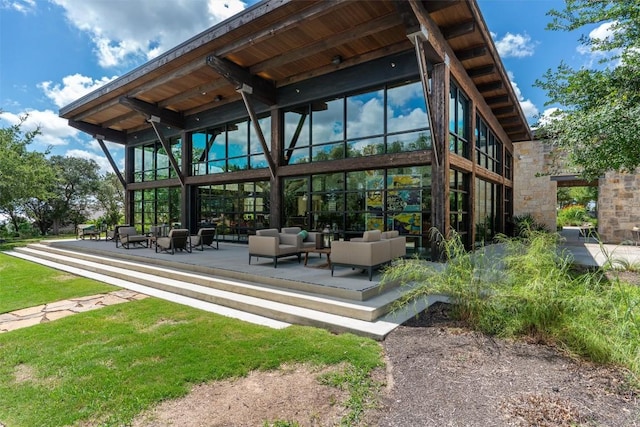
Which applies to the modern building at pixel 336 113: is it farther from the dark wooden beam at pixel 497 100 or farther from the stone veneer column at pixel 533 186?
the stone veneer column at pixel 533 186

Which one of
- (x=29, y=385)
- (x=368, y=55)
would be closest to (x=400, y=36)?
(x=368, y=55)

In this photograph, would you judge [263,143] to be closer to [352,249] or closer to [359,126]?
[359,126]

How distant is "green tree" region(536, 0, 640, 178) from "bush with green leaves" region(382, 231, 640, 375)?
275 centimetres

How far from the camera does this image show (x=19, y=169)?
50.2 ft

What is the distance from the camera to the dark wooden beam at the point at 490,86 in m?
10.5

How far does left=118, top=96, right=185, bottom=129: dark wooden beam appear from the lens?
36.7ft

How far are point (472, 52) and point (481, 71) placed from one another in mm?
1315

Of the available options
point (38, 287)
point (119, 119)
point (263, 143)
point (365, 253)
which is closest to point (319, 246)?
point (365, 253)

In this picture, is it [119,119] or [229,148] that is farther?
[119,119]

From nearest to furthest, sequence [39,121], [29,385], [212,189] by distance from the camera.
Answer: [29,385], [212,189], [39,121]

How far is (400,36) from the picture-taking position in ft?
25.7

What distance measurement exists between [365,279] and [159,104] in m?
11.0

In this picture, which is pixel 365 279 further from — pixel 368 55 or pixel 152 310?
pixel 368 55

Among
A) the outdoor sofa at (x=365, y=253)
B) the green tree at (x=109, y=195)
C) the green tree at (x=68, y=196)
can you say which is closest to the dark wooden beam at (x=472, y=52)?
the outdoor sofa at (x=365, y=253)
